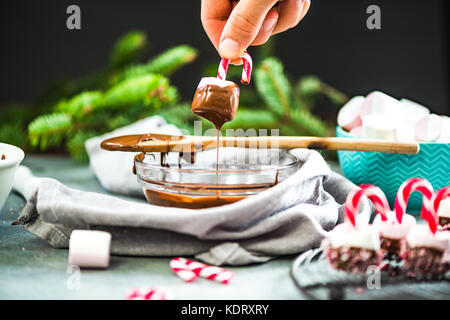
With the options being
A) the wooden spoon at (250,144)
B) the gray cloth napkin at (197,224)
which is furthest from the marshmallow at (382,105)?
the gray cloth napkin at (197,224)

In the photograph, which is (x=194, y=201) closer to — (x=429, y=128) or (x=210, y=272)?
(x=210, y=272)

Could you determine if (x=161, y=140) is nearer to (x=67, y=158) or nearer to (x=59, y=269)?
(x=59, y=269)

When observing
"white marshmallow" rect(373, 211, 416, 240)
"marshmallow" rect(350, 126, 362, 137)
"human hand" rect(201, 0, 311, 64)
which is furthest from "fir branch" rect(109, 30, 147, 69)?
"white marshmallow" rect(373, 211, 416, 240)

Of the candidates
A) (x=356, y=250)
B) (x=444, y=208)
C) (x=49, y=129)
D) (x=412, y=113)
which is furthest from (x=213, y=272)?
(x=49, y=129)

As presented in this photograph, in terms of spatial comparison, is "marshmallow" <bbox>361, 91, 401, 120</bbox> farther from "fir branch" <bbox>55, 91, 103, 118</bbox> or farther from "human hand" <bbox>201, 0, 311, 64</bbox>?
"fir branch" <bbox>55, 91, 103, 118</bbox>

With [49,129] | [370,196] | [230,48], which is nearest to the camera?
[370,196]

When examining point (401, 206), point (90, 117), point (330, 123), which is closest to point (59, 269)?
point (401, 206)
